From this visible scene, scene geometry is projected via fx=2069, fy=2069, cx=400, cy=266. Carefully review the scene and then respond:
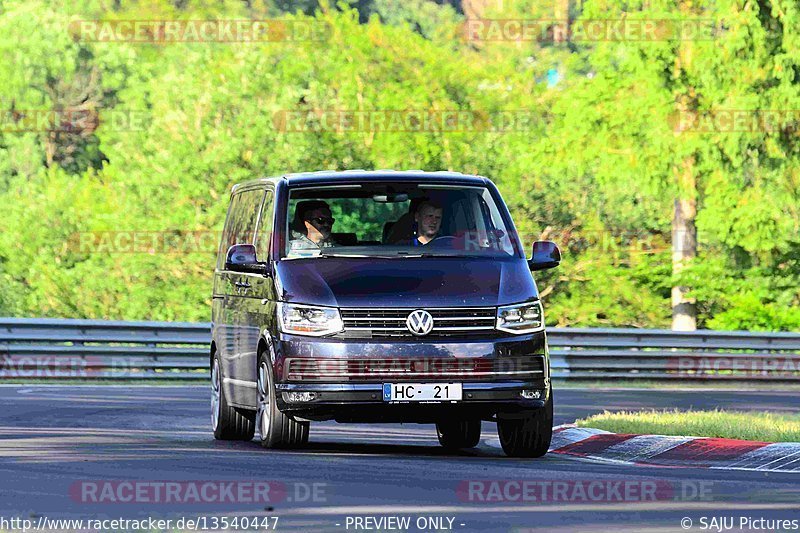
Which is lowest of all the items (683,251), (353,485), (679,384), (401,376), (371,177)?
(679,384)

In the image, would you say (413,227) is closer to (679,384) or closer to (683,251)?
(679,384)

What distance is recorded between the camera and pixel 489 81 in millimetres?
79875

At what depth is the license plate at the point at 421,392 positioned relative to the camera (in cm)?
1339

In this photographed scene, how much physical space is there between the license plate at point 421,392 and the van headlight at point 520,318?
20.6 inches

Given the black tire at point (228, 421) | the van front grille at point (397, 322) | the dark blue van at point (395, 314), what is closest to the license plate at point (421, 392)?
the dark blue van at point (395, 314)

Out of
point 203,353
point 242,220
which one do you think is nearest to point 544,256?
point 242,220

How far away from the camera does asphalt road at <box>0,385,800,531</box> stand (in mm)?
9797

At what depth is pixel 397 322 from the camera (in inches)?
527

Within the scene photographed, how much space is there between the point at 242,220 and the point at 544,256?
283 centimetres

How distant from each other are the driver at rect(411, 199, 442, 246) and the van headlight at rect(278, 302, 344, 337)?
1.22m

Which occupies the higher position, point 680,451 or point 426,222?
point 426,222

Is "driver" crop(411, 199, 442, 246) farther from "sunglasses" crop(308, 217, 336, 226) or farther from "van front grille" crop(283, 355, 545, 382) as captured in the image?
"van front grille" crop(283, 355, 545, 382)

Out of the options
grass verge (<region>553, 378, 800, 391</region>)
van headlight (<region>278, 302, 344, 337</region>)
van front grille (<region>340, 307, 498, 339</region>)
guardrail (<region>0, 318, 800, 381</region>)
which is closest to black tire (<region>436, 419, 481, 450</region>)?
van front grille (<region>340, 307, 498, 339</region>)

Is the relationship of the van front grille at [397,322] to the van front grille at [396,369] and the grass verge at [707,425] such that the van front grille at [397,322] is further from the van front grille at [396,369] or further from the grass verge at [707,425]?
the grass verge at [707,425]
